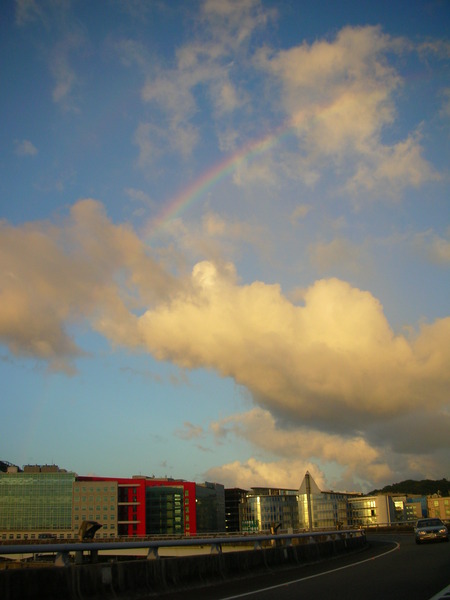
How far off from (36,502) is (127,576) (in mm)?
177394

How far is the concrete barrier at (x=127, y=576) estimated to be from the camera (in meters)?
8.95

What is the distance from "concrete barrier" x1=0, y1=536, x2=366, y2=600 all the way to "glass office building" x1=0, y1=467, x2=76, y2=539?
548 ft

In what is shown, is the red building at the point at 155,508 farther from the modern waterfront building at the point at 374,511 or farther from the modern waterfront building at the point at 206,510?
the modern waterfront building at the point at 374,511

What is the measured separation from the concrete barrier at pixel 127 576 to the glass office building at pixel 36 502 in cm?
16713

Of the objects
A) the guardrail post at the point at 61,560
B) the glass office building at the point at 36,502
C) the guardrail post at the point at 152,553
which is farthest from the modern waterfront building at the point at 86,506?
the guardrail post at the point at 61,560

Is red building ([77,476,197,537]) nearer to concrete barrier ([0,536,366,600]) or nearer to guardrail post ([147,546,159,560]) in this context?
concrete barrier ([0,536,366,600])

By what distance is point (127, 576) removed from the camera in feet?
36.7

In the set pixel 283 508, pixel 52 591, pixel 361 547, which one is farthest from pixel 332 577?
pixel 283 508

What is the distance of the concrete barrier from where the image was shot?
29.4 feet

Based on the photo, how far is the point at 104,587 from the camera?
10445 millimetres

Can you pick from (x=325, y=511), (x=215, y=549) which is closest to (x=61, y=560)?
(x=215, y=549)

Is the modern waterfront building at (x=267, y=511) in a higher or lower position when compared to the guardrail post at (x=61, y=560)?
lower

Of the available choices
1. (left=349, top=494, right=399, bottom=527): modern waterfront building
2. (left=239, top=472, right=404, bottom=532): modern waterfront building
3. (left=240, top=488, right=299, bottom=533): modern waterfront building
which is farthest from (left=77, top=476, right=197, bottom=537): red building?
(left=349, top=494, right=399, bottom=527): modern waterfront building

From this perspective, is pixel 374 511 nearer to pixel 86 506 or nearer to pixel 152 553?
pixel 86 506
